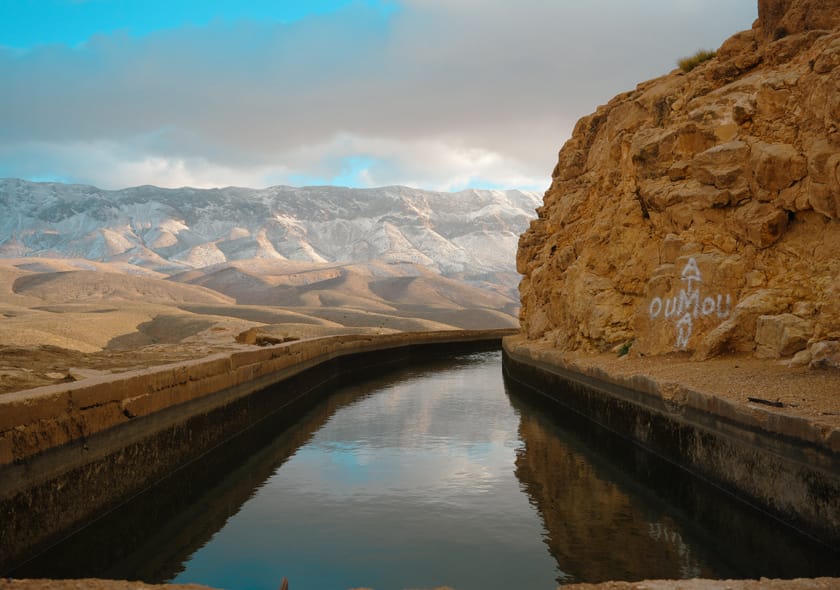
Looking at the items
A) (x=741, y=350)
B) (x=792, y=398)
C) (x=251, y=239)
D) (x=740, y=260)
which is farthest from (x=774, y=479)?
(x=251, y=239)

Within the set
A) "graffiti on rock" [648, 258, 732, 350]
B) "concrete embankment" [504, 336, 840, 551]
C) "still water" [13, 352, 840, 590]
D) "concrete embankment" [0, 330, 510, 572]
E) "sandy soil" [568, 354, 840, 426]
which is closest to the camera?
"concrete embankment" [504, 336, 840, 551]

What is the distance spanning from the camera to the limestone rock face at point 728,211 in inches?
459

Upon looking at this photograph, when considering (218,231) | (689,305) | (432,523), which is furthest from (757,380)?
(218,231)

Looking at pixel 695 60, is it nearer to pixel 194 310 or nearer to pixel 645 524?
pixel 645 524

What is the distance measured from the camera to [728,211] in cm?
1421

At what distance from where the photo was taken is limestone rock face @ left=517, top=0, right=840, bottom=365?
11664 mm

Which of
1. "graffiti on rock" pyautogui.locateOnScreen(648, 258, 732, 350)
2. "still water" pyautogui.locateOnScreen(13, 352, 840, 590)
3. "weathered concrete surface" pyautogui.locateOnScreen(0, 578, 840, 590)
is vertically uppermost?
"graffiti on rock" pyautogui.locateOnScreen(648, 258, 732, 350)

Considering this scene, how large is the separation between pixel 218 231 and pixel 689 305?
176983 mm

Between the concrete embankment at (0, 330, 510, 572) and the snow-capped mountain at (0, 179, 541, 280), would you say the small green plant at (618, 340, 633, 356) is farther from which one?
the snow-capped mountain at (0, 179, 541, 280)

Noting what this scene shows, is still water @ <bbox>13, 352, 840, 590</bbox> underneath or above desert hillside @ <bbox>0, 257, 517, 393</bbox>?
underneath

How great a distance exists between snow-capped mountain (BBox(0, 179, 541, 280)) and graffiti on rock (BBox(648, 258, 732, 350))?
14222 cm

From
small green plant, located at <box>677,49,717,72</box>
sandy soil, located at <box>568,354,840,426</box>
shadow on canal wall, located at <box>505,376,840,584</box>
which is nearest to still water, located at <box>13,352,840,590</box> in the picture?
shadow on canal wall, located at <box>505,376,840,584</box>

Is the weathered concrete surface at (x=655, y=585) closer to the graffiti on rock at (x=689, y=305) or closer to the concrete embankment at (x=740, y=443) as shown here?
the concrete embankment at (x=740, y=443)

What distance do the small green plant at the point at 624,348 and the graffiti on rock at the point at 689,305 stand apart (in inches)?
57.2
